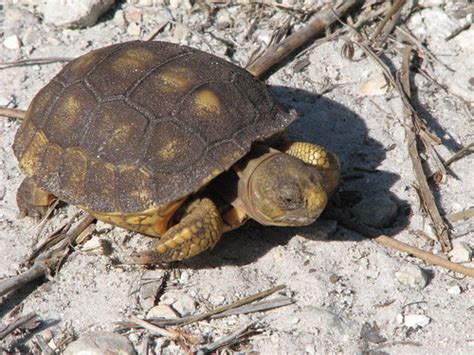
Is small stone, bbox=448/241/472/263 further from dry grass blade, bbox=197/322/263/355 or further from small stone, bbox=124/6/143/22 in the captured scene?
small stone, bbox=124/6/143/22

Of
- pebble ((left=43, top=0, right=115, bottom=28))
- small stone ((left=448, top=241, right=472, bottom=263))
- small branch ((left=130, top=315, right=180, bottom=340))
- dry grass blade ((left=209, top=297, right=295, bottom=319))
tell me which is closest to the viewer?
small branch ((left=130, top=315, right=180, bottom=340))

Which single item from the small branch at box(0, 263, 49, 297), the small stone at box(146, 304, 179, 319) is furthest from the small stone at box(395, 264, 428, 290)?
the small branch at box(0, 263, 49, 297)

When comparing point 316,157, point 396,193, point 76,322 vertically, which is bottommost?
point 76,322

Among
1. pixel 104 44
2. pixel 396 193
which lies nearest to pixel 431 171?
pixel 396 193

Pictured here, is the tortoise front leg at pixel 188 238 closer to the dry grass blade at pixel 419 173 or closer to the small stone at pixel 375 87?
the dry grass blade at pixel 419 173

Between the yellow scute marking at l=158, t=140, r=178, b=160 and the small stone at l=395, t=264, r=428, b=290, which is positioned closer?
the yellow scute marking at l=158, t=140, r=178, b=160

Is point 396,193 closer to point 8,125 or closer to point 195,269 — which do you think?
point 195,269

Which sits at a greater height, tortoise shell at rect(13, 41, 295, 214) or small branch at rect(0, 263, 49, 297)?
tortoise shell at rect(13, 41, 295, 214)

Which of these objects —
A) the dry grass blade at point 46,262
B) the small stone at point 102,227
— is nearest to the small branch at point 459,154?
the small stone at point 102,227
